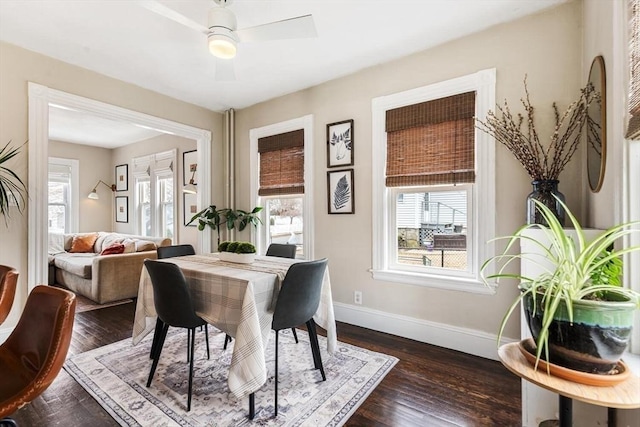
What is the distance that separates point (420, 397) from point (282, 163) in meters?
2.93

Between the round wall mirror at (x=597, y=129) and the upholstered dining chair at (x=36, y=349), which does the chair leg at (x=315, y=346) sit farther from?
the round wall mirror at (x=597, y=129)

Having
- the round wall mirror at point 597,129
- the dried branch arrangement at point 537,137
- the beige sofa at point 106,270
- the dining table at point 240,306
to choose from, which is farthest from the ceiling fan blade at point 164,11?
the beige sofa at point 106,270

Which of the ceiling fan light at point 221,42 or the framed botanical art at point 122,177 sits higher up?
the ceiling fan light at point 221,42

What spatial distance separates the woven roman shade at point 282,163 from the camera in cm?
378

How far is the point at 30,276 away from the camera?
9.46ft

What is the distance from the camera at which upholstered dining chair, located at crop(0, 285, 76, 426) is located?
112 cm

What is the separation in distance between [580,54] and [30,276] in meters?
4.98

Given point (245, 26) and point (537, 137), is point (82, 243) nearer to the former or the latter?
point (245, 26)

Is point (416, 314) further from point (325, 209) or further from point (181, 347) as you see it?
point (181, 347)

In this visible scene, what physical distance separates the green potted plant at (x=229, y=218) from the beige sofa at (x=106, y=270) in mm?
1086

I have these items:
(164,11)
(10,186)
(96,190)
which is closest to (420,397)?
(164,11)

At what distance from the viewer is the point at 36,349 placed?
1.26m

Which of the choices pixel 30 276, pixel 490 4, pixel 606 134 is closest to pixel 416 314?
pixel 606 134

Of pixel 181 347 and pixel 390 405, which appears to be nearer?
pixel 390 405
